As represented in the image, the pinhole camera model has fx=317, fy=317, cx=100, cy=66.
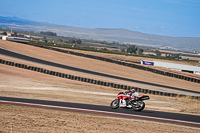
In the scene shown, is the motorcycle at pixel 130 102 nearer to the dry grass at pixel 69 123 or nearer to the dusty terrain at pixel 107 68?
the dry grass at pixel 69 123

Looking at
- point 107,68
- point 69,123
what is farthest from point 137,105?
point 107,68

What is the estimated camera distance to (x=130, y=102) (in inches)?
676

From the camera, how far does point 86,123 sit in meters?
12.4

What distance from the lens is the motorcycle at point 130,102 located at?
16.8m

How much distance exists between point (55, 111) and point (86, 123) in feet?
8.82

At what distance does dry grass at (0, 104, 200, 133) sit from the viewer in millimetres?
10844

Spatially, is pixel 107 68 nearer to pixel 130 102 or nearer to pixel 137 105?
pixel 130 102

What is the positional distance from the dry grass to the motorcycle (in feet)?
8.96

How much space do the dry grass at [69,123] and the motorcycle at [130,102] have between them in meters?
2.73

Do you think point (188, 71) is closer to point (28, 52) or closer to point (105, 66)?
point (105, 66)

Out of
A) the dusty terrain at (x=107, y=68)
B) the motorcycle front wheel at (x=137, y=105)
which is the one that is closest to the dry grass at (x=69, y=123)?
the motorcycle front wheel at (x=137, y=105)

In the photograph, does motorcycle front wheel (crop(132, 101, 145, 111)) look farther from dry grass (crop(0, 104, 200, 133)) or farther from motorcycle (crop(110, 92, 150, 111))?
dry grass (crop(0, 104, 200, 133))

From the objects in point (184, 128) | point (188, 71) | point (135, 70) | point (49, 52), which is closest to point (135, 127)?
point (184, 128)

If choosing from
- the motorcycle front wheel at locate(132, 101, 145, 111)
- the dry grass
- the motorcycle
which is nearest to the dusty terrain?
the motorcycle
